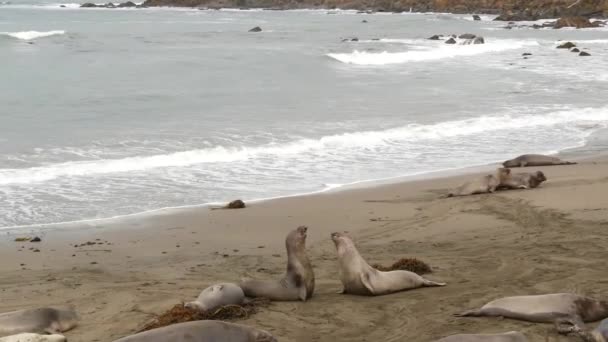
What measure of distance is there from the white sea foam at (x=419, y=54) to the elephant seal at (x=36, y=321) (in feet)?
96.7

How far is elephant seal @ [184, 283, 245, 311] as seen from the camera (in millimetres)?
6254

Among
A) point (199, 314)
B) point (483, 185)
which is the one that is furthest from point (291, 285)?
point (483, 185)

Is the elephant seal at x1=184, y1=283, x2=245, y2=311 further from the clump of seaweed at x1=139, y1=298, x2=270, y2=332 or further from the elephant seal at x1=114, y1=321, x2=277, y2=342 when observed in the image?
the elephant seal at x1=114, y1=321, x2=277, y2=342

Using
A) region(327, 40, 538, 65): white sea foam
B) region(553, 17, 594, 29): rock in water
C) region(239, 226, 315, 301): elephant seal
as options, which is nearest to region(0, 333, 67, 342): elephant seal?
region(239, 226, 315, 301): elephant seal

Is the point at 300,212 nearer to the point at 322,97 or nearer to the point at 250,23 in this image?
the point at 322,97

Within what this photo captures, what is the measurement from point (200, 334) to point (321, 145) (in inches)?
408

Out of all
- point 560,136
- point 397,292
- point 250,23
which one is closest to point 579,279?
point 397,292

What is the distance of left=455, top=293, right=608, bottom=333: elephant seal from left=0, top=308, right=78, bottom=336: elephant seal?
8.96 ft

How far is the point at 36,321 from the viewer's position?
601 cm

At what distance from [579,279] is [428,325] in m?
1.61

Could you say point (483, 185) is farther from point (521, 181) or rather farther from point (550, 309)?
point (550, 309)

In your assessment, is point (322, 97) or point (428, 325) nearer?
point (428, 325)

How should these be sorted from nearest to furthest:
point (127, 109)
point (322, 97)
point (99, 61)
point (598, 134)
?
point (598, 134), point (127, 109), point (322, 97), point (99, 61)

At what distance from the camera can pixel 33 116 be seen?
60.8 feet
